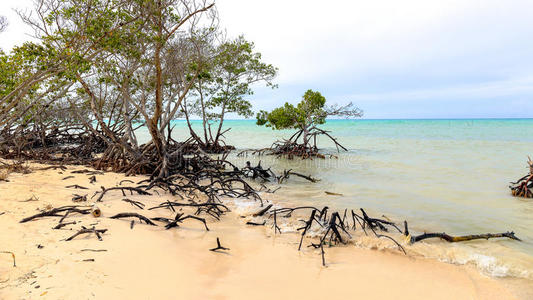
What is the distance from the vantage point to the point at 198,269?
2.71 meters

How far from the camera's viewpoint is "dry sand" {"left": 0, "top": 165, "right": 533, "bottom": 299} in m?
2.21

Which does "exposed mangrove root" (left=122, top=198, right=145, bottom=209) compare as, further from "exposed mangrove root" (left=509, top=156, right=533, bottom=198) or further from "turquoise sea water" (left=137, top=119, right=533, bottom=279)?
"exposed mangrove root" (left=509, top=156, right=533, bottom=198)

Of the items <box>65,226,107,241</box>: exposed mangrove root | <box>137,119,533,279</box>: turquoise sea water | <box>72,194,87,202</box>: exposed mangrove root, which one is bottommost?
<box>137,119,533,279</box>: turquoise sea water

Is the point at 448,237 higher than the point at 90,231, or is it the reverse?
the point at 90,231

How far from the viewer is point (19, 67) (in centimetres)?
480

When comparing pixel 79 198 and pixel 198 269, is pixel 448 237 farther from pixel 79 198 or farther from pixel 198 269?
pixel 79 198

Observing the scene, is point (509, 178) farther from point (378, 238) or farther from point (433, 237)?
point (378, 238)

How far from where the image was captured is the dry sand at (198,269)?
221cm

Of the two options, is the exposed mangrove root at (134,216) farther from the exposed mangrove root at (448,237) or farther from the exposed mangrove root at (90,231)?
the exposed mangrove root at (448,237)

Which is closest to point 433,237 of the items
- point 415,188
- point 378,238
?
point 378,238

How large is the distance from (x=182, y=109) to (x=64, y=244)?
1115 cm

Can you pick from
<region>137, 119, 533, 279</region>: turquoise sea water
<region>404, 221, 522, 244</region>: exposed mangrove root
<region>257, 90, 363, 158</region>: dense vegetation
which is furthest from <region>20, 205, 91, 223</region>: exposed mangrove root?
<region>257, 90, 363, 158</region>: dense vegetation

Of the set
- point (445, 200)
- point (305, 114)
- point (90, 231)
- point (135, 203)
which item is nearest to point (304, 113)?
point (305, 114)

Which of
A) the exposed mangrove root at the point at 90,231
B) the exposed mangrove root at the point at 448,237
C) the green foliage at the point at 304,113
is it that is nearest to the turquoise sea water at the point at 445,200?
the exposed mangrove root at the point at 448,237
